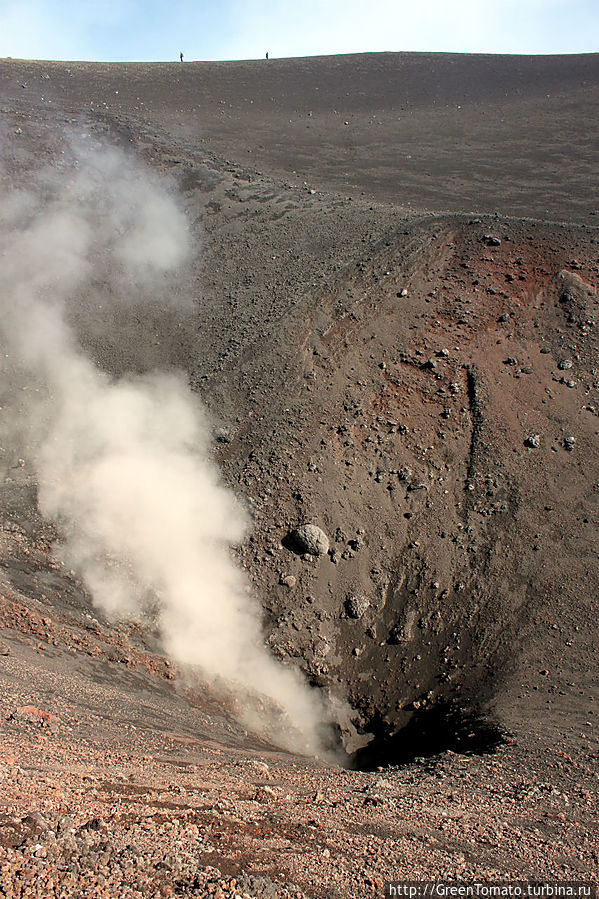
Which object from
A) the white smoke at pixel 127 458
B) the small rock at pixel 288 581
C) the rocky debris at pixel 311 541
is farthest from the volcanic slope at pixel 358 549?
the white smoke at pixel 127 458

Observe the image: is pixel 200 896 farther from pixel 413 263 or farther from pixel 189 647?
pixel 413 263

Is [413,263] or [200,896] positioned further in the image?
[413,263]

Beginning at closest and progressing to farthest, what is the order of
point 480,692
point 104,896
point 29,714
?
1. point 104,896
2. point 29,714
3. point 480,692

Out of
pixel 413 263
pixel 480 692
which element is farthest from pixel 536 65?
pixel 480 692

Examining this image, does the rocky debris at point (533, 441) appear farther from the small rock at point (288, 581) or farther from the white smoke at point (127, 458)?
the white smoke at point (127, 458)

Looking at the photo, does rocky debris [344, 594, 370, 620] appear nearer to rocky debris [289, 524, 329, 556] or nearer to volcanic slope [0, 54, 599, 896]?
volcanic slope [0, 54, 599, 896]

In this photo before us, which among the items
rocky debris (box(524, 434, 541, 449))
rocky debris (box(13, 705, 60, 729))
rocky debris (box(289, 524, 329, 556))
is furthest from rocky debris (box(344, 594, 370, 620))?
rocky debris (box(13, 705, 60, 729))
